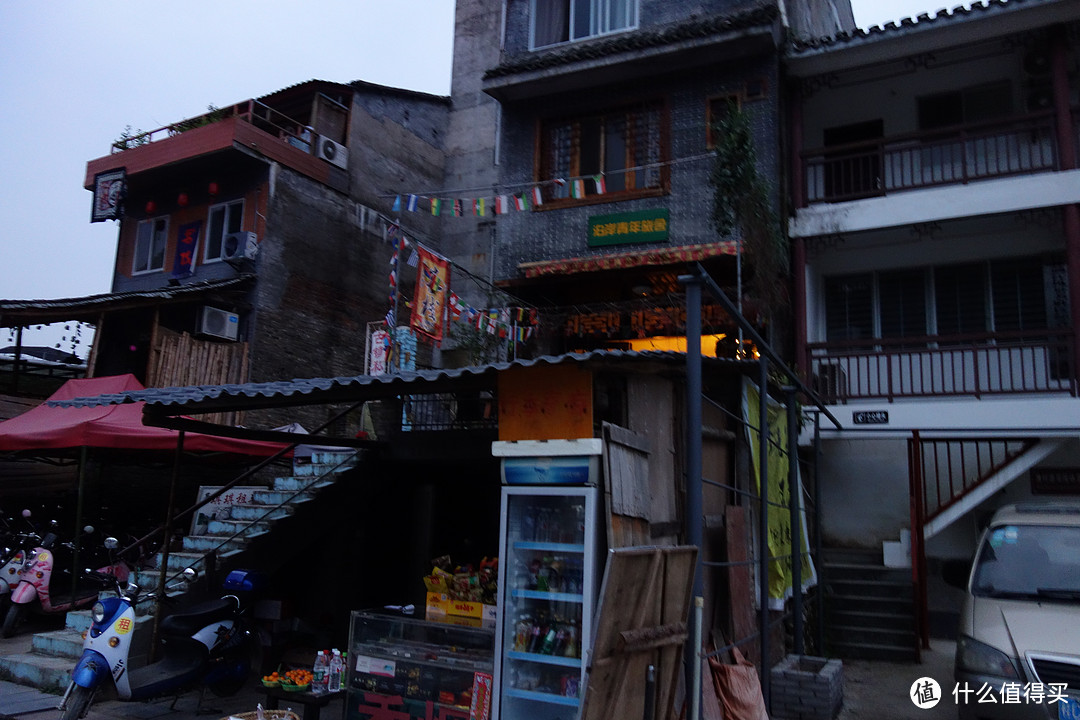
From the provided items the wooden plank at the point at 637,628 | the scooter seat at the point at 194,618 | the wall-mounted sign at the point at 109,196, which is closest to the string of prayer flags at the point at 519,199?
the scooter seat at the point at 194,618

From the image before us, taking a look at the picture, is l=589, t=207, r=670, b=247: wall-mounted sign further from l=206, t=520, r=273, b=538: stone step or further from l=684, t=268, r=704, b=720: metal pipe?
l=684, t=268, r=704, b=720: metal pipe

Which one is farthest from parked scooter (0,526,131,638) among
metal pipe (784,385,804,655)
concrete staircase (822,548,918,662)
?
concrete staircase (822,548,918,662)

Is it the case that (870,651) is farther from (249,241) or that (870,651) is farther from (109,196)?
(109,196)

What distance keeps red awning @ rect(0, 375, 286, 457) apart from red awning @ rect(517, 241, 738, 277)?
5543 mm

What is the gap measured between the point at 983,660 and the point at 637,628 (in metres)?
2.90

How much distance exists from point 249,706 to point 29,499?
10440mm

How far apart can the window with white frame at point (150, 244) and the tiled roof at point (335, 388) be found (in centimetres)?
1182

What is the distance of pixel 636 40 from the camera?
13.3 metres

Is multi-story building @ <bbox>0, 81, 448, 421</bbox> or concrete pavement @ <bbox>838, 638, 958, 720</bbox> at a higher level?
multi-story building @ <bbox>0, 81, 448, 421</bbox>

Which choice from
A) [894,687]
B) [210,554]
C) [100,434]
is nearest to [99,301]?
[100,434]

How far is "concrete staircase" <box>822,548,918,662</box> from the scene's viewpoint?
999 centimetres

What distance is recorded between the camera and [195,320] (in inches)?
620

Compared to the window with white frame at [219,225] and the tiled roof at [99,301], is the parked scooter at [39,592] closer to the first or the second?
the tiled roof at [99,301]

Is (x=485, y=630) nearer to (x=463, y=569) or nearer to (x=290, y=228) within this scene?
(x=463, y=569)
